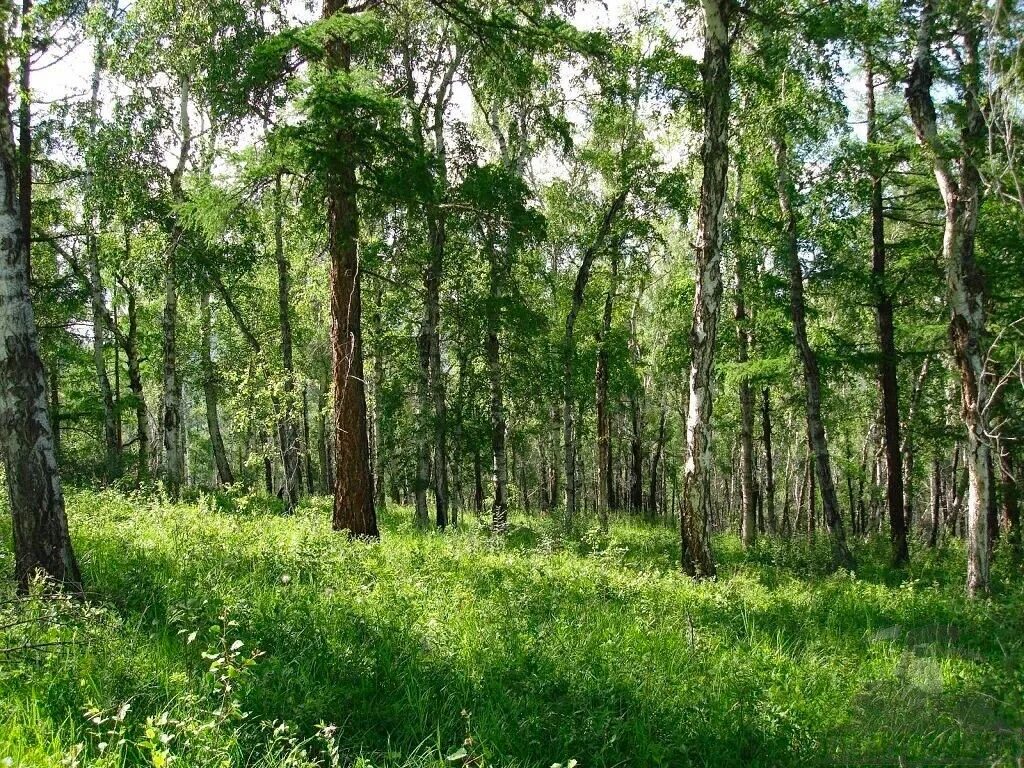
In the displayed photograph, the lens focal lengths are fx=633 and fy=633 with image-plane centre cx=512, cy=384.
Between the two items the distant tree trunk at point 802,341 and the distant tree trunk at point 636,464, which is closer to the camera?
the distant tree trunk at point 802,341

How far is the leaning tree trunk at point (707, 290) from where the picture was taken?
369 inches

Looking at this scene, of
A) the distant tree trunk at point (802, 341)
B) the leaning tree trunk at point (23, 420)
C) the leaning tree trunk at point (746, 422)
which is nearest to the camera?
the leaning tree trunk at point (23, 420)

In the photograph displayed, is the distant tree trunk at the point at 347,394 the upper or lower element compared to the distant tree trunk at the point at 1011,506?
upper

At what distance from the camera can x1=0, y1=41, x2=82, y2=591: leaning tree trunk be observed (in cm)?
533

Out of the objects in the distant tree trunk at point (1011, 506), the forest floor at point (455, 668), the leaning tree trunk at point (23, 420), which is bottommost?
the distant tree trunk at point (1011, 506)

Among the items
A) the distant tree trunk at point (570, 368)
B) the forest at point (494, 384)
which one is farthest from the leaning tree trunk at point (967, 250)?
the distant tree trunk at point (570, 368)

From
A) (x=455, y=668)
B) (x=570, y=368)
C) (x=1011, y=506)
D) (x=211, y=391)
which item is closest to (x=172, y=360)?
(x=211, y=391)

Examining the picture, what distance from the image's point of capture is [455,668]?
478cm

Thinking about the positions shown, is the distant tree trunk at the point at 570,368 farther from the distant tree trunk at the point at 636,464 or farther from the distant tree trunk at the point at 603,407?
the distant tree trunk at the point at 636,464

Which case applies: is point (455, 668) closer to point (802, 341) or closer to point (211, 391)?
point (802, 341)

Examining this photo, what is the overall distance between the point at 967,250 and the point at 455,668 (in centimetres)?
1014

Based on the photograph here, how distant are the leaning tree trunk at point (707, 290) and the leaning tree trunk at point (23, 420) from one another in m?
7.61

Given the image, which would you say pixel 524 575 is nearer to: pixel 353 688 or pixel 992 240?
pixel 353 688

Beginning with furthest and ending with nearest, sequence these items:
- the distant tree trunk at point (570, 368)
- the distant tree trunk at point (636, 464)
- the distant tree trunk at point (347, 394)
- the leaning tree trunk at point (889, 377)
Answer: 1. the distant tree trunk at point (636, 464)
2. the distant tree trunk at point (570, 368)
3. the leaning tree trunk at point (889, 377)
4. the distant tree trunk at point (347, 394)
